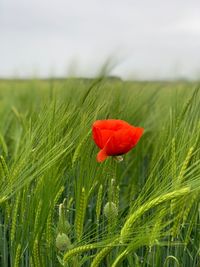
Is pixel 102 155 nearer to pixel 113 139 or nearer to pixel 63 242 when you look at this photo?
pixel 113 139

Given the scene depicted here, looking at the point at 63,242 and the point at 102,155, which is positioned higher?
the point at 102,155

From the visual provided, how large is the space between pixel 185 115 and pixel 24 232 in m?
0.32

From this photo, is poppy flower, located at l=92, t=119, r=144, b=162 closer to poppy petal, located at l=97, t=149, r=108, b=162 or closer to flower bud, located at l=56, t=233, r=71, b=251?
poppy petal, located at l=97, t=149, r=108, b=162

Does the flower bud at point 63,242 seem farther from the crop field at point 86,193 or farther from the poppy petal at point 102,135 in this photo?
the poppy petal at point 102,135

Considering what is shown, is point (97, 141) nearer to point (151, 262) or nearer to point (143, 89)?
point (151, 262)

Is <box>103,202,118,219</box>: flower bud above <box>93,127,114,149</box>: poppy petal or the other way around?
the other way around

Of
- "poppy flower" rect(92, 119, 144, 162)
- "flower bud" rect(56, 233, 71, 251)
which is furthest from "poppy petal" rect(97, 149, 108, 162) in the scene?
"flower bud" rect(56, 233, 71, 251)

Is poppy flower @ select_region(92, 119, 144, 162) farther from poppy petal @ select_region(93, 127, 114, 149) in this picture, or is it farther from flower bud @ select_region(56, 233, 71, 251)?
flower bud @ select_region(56, 233, 71, 251)

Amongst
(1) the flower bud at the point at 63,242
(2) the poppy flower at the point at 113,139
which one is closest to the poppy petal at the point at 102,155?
(2) the poppy flower at the point at 113,139

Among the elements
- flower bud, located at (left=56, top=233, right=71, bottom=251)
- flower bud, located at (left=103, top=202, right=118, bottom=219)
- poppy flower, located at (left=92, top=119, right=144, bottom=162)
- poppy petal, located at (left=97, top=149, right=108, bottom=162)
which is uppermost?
poppy flower, located at (left=92, top=119, right=144, bottom=162)

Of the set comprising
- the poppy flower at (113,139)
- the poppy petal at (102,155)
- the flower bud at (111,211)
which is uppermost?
the poppy flower at (113,139)

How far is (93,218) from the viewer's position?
1.16m

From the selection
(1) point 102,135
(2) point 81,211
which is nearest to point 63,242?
(2) point 81,211

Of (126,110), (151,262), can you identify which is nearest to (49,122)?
(151,262)
